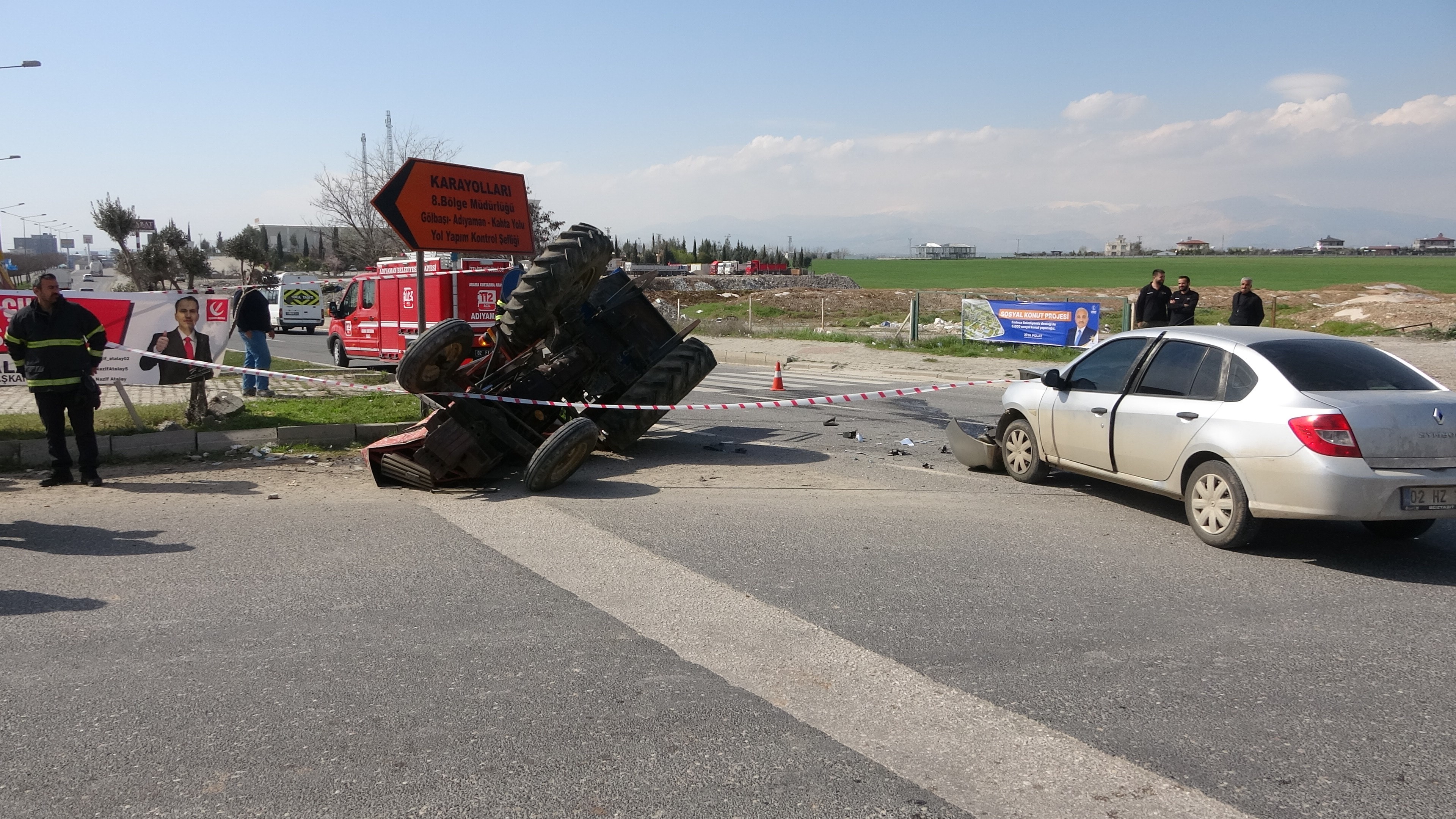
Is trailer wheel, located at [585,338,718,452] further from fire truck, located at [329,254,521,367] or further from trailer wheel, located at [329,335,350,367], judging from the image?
trailer wheel, located at [329,335,350,367]

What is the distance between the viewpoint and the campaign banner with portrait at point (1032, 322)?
22.3m

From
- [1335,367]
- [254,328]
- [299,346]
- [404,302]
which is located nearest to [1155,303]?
[1335,367]

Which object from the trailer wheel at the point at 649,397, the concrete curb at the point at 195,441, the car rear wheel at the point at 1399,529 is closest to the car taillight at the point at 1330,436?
the car rear wheel at the point at 1399,529

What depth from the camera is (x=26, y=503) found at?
811 cm

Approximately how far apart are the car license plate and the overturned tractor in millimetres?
5808

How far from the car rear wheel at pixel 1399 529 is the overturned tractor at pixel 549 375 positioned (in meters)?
5.90

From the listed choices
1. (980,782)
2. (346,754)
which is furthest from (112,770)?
(980,782)

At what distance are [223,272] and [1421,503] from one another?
3811 inches

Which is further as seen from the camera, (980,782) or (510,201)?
(510,201)

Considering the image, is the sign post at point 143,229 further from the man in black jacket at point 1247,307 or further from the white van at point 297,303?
the man in black jacket at point 1247,307

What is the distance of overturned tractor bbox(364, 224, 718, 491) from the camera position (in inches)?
343

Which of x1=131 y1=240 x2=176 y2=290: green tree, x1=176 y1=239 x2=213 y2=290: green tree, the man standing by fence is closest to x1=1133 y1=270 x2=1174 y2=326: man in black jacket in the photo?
the man standing by fence

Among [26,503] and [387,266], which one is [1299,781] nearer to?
[26,503]

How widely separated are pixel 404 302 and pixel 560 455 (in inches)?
470
